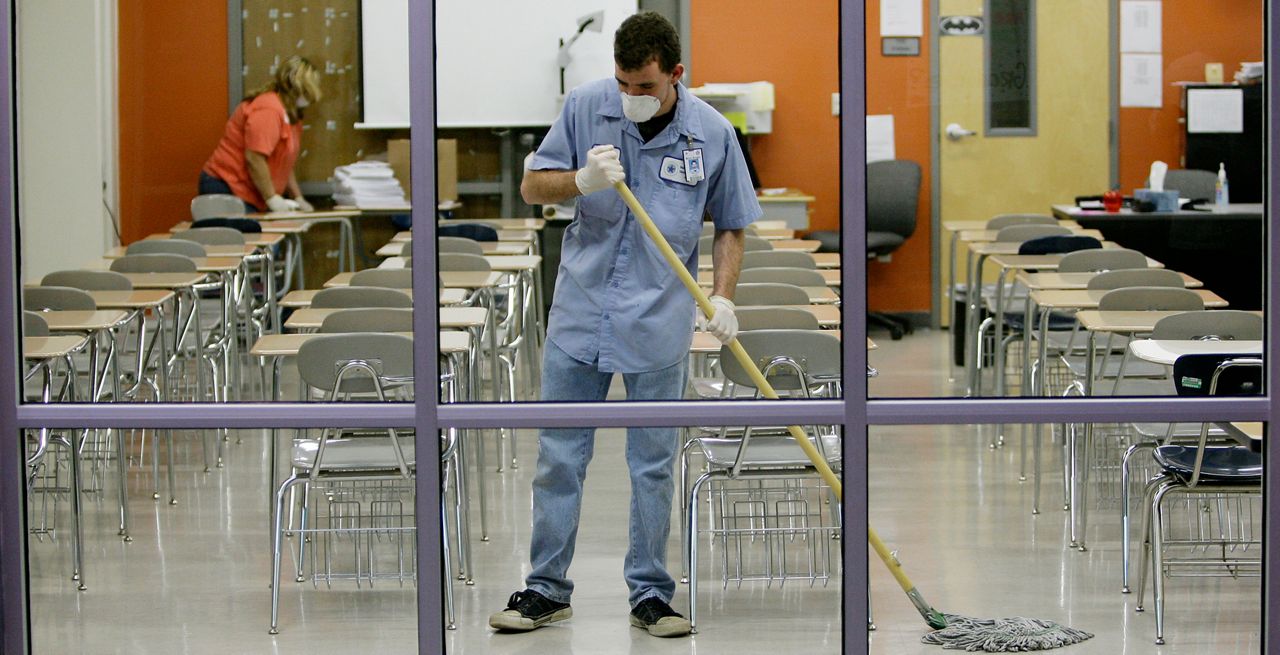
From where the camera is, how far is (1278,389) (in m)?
3.22

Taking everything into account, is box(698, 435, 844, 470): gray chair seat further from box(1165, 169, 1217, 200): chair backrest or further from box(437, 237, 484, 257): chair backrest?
box(1165, 169, 1217, 200): chair backrest

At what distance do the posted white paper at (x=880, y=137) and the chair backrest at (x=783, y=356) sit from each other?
0.47m

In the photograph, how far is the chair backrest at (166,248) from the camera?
446 centimetres

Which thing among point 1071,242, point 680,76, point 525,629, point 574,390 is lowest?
point 525,629

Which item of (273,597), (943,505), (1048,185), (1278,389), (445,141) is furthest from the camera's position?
(943,505)

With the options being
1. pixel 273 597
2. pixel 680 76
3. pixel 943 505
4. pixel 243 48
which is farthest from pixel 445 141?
pixel 943 505

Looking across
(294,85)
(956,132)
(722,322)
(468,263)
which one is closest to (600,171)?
(722,322)

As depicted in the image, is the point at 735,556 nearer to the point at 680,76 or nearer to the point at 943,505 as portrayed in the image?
the point at 943,505

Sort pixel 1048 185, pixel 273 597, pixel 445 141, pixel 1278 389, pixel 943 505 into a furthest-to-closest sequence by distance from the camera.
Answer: pixel 943 505 < pixel 1048 185 < pixel 273 597 < pixel 445 141 < pixel 1278 389

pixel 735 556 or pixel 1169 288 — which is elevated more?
pixel 1169 288

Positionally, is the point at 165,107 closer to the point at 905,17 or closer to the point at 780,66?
the point at 780,66

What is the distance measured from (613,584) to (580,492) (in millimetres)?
259

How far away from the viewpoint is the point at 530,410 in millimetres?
3262

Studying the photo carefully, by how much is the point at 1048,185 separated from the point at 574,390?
1569 mm
